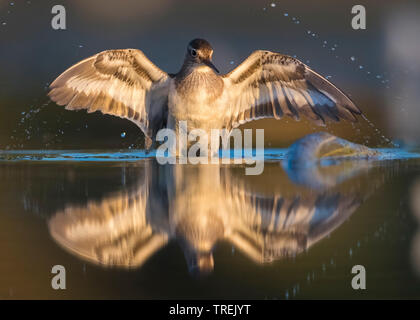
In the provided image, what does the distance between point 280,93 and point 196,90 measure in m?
1.11

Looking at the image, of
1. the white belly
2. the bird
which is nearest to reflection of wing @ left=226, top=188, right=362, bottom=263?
the white belly

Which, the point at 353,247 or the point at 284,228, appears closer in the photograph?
the point at 353,247

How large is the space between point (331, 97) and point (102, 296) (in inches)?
225

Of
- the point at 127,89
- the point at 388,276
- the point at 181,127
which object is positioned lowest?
the point at 388,276

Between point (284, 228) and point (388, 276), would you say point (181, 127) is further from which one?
point (388, 276)

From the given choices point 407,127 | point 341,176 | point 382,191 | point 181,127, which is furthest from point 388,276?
point 407,127

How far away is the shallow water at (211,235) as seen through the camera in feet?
8.96

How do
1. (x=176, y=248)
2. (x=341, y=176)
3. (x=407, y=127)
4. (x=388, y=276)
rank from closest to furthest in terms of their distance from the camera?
(x=388, y=276), (x=176, y=248), (x=341, y=176), (x=407, y=127)

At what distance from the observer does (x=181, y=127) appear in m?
7.73

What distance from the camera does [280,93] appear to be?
8109 millimetres

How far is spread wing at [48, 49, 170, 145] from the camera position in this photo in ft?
24.5

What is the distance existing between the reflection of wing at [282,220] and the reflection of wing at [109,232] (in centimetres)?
48

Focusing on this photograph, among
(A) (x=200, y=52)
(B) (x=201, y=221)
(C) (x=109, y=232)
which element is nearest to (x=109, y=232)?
(C) (x=109, y=232)

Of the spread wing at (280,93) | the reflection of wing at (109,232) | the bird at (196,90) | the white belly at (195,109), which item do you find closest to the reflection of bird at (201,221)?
the reflection of wing at (109,232)
